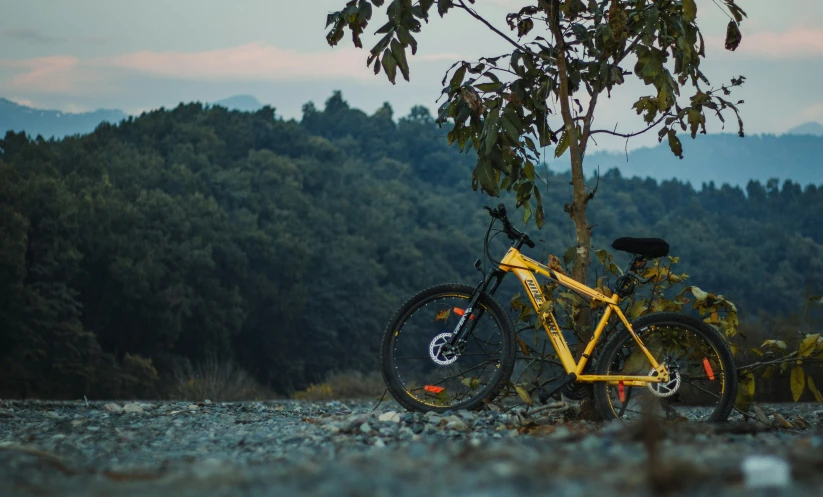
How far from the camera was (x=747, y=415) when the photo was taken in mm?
6910

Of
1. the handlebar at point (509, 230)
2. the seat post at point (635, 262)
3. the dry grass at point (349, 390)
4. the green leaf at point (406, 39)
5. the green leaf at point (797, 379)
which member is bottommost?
the dry grass at point (349, 390)

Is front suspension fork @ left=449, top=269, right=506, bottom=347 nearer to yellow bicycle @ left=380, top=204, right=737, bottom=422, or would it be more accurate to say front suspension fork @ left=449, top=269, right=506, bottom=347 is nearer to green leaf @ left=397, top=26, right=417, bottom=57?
yellow bicycle @ left=380, top=204, right=737, bottom=422

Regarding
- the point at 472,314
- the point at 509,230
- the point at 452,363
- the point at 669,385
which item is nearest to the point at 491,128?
the point at 509,230

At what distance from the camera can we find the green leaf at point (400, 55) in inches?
259

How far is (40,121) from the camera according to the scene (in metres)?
62.0

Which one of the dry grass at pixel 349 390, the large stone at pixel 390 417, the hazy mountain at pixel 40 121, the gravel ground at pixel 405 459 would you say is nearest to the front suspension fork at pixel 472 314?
the gravel ground at pixel 405 459

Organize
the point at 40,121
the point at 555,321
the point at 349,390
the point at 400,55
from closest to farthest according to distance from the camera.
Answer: the point at 555,321 → the point at 400,55 → the point at 349,390 → the point at 40,121

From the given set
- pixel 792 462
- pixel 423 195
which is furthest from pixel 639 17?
pixel 423 195

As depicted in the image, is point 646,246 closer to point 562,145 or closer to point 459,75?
point 562,145

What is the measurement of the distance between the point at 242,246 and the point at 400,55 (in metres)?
42.7

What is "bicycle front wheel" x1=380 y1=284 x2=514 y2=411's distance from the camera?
643 cm

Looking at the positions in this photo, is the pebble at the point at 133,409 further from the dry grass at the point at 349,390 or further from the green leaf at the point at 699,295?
the dry grass at the point at 349,390

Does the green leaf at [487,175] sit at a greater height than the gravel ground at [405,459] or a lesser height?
greater

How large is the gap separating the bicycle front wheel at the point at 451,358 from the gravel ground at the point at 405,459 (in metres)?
0.22
